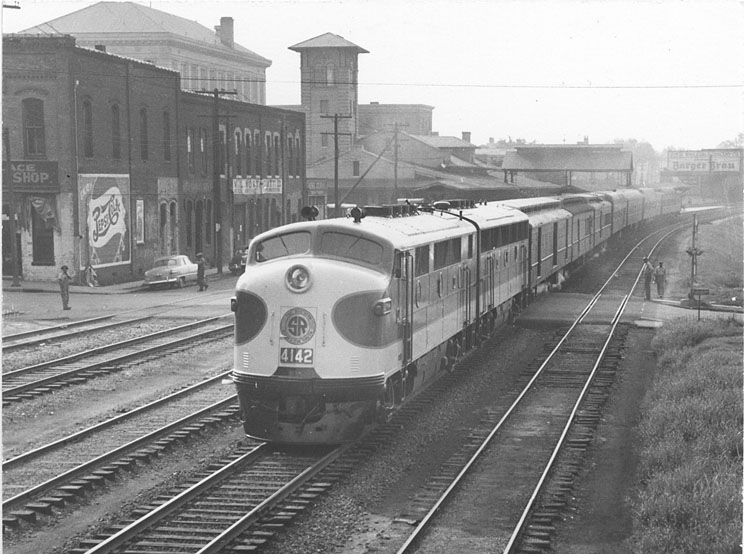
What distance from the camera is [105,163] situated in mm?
42438

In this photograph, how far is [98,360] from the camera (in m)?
23.7

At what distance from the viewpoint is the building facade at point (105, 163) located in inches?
1551

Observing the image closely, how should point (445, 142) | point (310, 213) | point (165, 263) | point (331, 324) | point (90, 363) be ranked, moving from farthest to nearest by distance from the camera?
Answer: point (445, 142) < point (165, 263) < point (90, 363) < point (310, 213) < point (331, 324)

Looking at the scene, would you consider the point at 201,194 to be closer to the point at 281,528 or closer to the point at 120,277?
the point at 120,277

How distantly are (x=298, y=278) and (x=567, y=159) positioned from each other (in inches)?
2903

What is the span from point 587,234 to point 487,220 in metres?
24.5

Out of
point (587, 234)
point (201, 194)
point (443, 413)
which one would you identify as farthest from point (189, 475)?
point (201, 194)

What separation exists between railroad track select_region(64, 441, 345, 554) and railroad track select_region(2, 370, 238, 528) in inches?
49.2

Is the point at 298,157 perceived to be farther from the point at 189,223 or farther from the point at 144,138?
the point at 144,138

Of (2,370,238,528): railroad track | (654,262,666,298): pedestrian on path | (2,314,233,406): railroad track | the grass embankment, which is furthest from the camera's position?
(654,262,666,298): pedestrian on path

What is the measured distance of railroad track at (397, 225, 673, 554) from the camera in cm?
1151

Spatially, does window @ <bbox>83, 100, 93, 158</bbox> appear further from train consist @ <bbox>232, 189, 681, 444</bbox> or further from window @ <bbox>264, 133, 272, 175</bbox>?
train consist @ <bbox>232, 189, 681, 444</bbox>

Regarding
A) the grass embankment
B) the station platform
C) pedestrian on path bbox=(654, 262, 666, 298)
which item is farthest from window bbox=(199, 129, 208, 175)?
the grass embankment

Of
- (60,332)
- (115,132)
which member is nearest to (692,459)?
(60,332)
